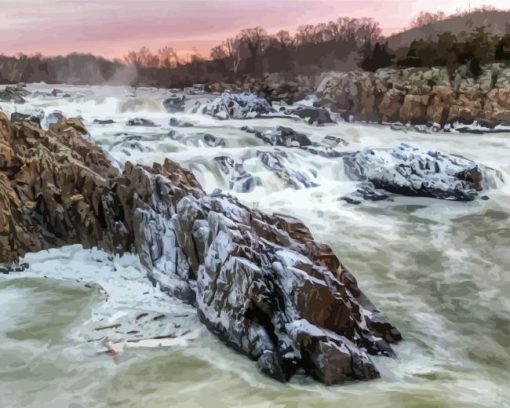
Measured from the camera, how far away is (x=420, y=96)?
18.4ft

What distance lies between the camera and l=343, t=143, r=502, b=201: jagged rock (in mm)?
5500

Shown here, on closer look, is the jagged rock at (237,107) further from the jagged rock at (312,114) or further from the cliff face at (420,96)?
the cliff face at (420,96)

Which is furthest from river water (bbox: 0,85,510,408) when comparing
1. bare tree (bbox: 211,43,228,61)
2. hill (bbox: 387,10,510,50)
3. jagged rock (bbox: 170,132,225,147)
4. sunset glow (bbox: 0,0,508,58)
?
hill (bbox: 387,10,510,50)

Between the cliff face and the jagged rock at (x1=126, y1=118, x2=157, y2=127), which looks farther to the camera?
the cliff face

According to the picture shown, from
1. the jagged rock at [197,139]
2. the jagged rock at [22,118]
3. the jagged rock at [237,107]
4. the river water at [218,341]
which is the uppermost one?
the jagged rock at [237,107]

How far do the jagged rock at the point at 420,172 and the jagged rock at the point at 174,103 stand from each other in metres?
1.49

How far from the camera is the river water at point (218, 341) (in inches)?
126

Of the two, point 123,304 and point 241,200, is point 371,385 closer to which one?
point 123,304

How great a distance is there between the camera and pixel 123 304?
4.07 meters

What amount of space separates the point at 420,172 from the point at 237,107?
175 cm

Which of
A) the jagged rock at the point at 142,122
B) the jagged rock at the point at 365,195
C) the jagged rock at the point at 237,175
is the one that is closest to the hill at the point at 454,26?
the jagged rock at the point at 365,195

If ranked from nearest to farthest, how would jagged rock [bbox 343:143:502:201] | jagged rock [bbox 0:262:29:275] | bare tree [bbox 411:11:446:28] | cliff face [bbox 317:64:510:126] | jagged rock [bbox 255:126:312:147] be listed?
jagged rock [bbox 0:262:29:275] < bare tree [bbox 411:11:446:28] < cliff face [bbox 317:64:510:126] < jagged rock [bbox 255:126:312:147] < jagged rock [bbox 343:143:502:201]

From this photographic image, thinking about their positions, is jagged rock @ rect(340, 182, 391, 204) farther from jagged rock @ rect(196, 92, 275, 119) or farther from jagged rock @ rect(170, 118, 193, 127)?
jagged rock @ rect(170, 118, 193, 127)

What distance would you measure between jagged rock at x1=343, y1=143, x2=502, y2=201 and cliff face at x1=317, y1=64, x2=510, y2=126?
309 mm
